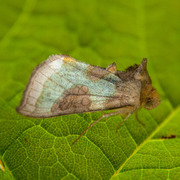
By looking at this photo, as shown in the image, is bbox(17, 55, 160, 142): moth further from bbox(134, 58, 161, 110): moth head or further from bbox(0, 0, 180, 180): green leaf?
bbox(0, 0, 180, 180): green leaf

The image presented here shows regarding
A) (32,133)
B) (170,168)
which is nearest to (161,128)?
(170,168)

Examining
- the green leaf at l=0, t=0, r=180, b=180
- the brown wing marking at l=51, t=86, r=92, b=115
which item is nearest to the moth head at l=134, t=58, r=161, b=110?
the green leaf at l=0, t=0, r=180, b=180

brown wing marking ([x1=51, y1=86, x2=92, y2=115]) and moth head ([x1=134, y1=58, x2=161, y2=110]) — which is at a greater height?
moth head ([x1=134, y1=58, x2=161, y2=110])

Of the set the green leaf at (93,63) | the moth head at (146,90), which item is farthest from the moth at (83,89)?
the green leaf at (93,63)

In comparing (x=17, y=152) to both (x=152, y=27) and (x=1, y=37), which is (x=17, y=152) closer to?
(x=1, y=37)

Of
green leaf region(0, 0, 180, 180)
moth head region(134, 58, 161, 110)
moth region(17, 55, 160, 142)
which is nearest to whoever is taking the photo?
green leaf region(0, 0, 180, 180)

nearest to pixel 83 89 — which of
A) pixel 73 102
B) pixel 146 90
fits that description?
pixel 73 102

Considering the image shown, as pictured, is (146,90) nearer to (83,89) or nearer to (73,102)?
(83,89)
